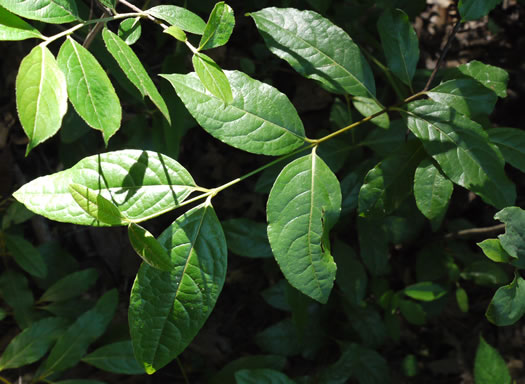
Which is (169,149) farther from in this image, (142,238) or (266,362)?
(266,362)

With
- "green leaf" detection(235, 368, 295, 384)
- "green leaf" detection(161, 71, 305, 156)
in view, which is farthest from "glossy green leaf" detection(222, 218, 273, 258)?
"green leaf" detection(161, 71, 305, 156)

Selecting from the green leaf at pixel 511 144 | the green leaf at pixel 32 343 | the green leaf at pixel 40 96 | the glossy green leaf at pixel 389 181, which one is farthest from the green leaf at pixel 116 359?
the green leaf at pixel 511 144

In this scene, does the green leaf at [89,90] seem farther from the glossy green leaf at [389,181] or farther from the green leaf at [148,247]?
the glossy green leaf at [389,181]

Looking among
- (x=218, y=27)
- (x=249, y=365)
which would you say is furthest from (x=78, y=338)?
(x=218, y=27)

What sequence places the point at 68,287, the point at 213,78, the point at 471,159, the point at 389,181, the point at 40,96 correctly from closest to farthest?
the point at 40,96 < the point at 213,78 < the point at 471,159 < the point at 389,181 < the point at 68,287

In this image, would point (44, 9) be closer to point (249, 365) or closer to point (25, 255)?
point (25, 255)

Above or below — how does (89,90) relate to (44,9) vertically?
below

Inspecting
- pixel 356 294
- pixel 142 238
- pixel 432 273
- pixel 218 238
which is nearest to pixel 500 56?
pixel 432 273
